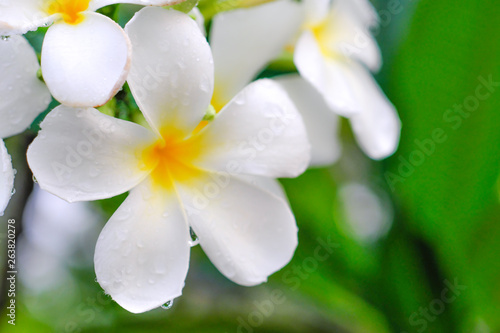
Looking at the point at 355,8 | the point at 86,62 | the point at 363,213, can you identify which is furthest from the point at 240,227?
the point at 363,213

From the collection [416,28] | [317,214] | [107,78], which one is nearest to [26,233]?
[317,214]

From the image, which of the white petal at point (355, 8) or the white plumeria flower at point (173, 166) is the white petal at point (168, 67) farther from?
the white petal at point (355, 8)

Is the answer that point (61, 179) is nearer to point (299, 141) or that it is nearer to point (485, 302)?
point (299, 141)

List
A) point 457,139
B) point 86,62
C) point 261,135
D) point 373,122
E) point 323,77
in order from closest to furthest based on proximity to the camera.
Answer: point 86,62
point 261,135
point 323,77
point 373,122
point 457,139

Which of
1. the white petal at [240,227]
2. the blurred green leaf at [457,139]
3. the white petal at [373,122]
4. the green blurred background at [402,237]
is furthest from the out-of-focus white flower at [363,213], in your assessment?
the white petal at [240,227]

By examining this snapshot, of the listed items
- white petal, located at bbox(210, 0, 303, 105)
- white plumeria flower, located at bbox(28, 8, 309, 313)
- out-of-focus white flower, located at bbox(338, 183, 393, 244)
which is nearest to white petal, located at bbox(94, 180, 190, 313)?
white plumeria flower, located at bbox(28, 8, 309, 313)

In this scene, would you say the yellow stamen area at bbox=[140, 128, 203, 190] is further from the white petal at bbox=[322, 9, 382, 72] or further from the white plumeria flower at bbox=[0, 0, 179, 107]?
the white petal at bbox=[322, 9, 382, 72]

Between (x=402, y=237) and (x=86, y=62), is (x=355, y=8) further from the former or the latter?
(x=86, y=62)
